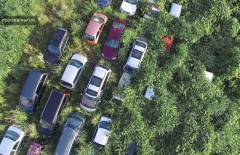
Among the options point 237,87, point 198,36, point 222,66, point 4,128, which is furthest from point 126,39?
point 4,128

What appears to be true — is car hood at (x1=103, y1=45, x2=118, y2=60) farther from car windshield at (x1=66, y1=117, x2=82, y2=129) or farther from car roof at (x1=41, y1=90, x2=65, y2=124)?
car windshield at (x1=66, y1=117, x2=82, y2=129)

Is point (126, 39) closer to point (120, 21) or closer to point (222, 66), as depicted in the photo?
point (120, 21)

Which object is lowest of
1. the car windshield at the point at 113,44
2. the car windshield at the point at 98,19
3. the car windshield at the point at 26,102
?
the car windshield at the point at 26,102

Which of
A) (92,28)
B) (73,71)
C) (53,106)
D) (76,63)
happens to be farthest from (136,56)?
(53,106)

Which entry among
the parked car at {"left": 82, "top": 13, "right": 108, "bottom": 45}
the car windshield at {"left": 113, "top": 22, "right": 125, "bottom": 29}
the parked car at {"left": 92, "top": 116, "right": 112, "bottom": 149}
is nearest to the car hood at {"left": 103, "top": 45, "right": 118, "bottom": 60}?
the parked car at {"left": 82, "top": 13, "right": 108, "bottom": 45}

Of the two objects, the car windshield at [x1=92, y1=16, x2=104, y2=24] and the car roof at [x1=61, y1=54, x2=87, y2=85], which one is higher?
the car windshield at [x1=92, y1=16, x2=104, y2=24]

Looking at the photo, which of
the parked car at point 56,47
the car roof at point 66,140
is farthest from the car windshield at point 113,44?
the car roof at point 66,140

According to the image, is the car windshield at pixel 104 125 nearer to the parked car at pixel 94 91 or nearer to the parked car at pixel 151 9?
the parked car at pixel 94 91
